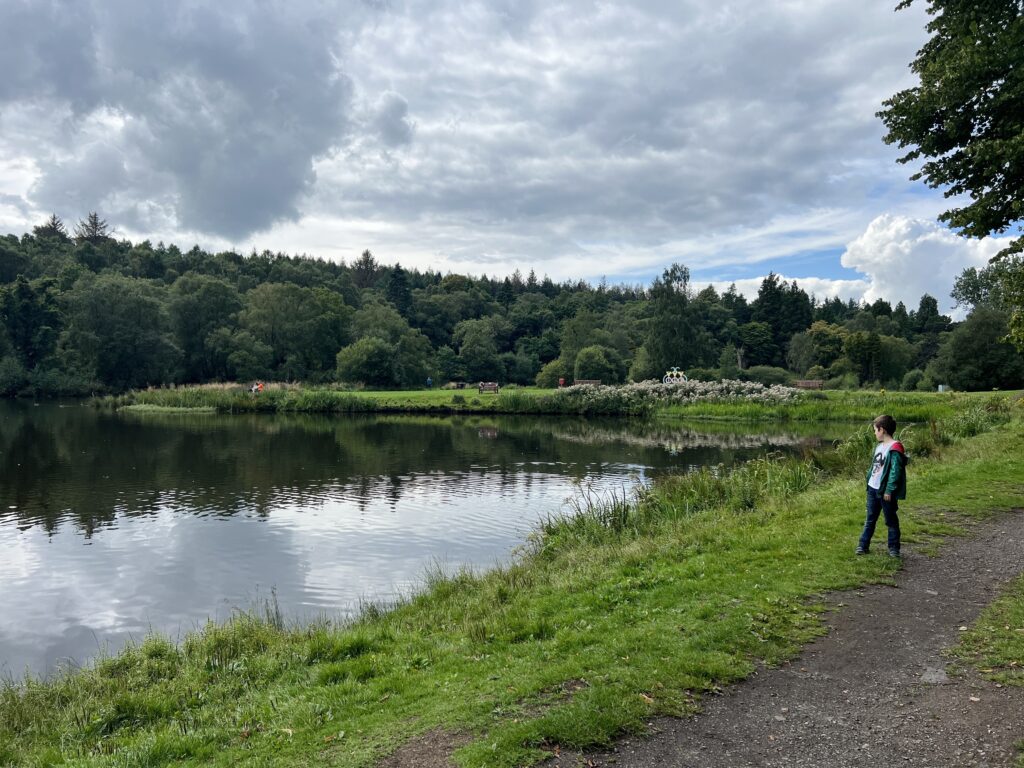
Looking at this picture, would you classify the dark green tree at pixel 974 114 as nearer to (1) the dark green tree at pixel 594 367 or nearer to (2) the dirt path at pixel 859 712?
(2) the dirt path at pixel 859 712

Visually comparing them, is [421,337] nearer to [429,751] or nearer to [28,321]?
[28,321]

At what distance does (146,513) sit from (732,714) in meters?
17.7

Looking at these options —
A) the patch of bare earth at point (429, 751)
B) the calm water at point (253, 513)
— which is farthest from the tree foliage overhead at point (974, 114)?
the patch of bare earth at point (429, 751)

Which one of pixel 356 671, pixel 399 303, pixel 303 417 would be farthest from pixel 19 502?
pixel 399 303

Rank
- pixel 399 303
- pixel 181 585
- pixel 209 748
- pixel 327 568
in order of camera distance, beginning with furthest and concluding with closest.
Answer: pixel 399 303, pixel 327 568, pixel 181 585, pixel 209 748

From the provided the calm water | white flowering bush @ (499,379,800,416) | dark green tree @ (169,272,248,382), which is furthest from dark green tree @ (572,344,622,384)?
dark green tree @ (169,272,248,382)

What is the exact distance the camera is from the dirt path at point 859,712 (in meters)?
4.68

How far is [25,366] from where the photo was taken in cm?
7681

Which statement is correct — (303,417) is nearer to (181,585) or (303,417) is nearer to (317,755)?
(181,585)

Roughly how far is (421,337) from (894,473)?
258 feet

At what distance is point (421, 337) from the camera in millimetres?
85688

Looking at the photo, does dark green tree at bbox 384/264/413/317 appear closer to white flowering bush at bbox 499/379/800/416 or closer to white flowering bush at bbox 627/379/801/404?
white flowering bush at bbox 499/379/800/416

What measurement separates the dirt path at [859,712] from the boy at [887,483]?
5.91ft

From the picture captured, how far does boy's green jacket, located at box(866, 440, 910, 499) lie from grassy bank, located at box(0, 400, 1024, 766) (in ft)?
3.00
